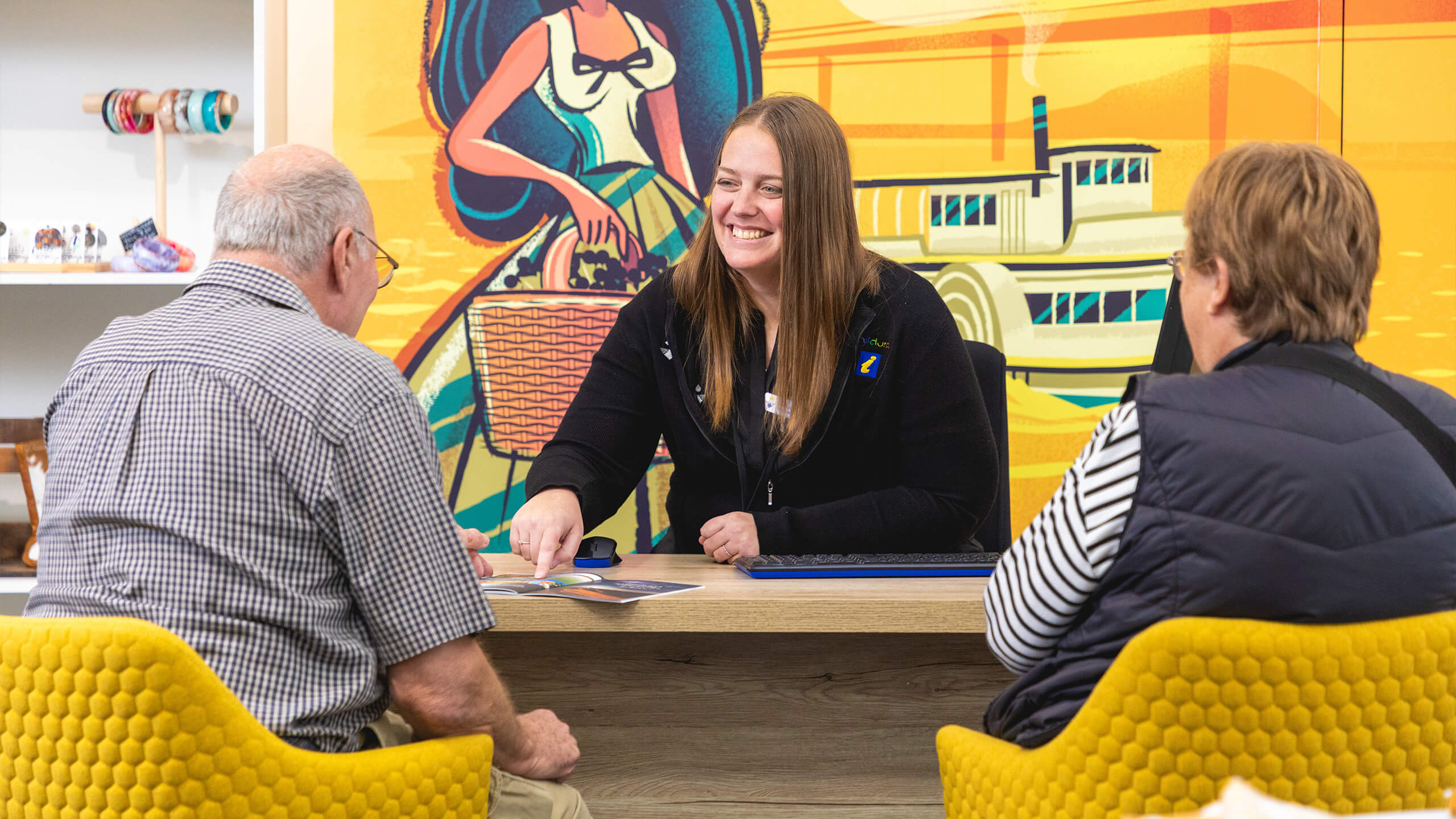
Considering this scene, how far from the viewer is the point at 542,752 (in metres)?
1.34

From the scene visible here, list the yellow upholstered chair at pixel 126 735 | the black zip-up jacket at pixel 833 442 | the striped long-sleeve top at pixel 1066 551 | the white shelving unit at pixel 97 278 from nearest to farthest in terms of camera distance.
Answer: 1. the yellow upholstered chair at pixel 126 735
2. the striped long-sleeve top at pixel 1066 551
3. the black zip-up jacket at pixel 833 442
4. the white shelving unit at pixel 97 278

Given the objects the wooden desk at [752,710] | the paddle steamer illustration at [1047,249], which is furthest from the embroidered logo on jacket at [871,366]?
the paddle steamer illustration at [1047,249]

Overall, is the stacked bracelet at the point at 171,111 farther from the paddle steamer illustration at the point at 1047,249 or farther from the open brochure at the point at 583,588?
the open brochure at the point at 583,588

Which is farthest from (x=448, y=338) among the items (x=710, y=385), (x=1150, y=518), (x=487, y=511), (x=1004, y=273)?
(x=1150, y=518)

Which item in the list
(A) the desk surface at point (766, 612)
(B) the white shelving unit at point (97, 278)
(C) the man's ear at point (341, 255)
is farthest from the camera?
(B) the white shelving unit at point (97, 278)

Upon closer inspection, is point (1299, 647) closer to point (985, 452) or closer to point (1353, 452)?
point (1353, 452)

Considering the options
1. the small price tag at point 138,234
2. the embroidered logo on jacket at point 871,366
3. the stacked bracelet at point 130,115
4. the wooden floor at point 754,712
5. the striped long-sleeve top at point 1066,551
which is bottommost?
the wooden floor at point 754,712

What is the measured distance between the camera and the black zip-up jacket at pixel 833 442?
190 centimetres

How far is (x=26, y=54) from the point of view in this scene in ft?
9.78

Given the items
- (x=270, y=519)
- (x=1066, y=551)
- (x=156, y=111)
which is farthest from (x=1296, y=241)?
(x=156, y=111)

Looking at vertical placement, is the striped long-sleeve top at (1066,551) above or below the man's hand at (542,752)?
above

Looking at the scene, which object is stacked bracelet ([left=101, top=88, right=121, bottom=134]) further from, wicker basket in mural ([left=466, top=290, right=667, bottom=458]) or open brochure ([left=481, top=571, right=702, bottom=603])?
open brochure ([left=481, top=571, right=702, bottom=603])

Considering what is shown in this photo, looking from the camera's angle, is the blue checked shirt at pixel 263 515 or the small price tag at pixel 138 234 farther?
the small price tag at pixel 138 234

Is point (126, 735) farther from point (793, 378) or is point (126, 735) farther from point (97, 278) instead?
point (97, 278)
